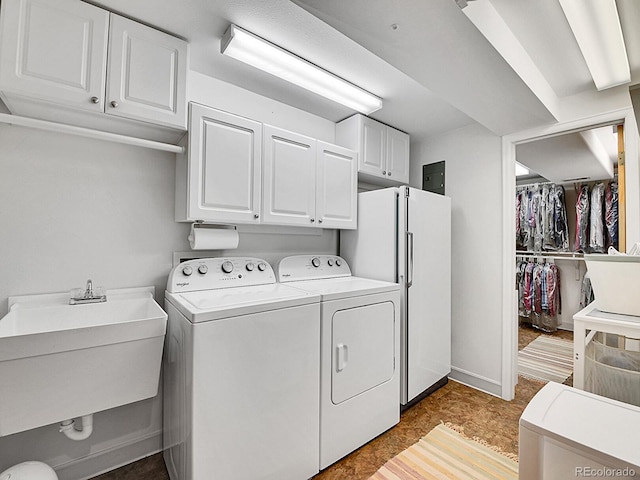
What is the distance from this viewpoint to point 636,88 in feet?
2.40

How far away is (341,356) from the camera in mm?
1801

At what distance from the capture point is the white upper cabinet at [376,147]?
2.59 metres

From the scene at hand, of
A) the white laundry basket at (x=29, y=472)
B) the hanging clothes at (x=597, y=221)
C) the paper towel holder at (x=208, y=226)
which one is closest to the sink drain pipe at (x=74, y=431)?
the white laundry basket at (x=29, y=472)

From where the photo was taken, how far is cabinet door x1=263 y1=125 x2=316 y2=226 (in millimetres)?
2010

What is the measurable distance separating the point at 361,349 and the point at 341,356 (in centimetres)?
18

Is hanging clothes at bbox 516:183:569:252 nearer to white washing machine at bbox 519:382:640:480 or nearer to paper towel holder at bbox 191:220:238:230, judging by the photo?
white washing machine at bbox 519:382:640:480

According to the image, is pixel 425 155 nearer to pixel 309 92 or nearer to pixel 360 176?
pixel 360 176

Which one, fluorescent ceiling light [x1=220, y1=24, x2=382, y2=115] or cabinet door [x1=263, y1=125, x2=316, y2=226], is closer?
fluorescent ceiling light [x1=220, y1=24, x2=382, y2=115]

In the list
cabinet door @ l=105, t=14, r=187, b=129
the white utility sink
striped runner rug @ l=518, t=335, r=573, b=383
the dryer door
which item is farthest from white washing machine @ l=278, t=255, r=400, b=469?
striped runner rug @ l=518, t=335, r=573, b=383

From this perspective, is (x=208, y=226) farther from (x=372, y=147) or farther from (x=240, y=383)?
(x=372, y=147)

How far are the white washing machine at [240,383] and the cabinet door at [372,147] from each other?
1421 mm

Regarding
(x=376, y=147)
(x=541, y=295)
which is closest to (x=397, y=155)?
(x=376, y=147)

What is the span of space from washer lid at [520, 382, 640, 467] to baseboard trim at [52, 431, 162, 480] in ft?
6.83

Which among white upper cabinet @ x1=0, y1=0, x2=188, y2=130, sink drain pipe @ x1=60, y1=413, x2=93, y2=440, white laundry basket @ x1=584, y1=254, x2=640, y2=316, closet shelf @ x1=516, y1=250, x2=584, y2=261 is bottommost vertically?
sink drain pipe @ x1=60, y1=413, x2=93, y2=440
